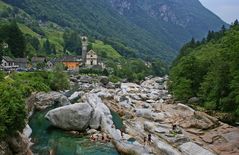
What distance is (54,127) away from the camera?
62875 mm

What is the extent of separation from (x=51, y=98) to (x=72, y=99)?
11.5 metres

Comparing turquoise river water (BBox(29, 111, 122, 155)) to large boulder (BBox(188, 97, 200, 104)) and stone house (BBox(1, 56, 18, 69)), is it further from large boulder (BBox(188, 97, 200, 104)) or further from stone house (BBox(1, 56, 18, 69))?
stone house (BBox(1, 56, 18, 69))

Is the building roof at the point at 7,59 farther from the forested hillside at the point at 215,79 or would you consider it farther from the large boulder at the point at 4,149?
the large boulder at the point at 4,149

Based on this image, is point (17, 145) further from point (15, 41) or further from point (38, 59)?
point (38, 59)

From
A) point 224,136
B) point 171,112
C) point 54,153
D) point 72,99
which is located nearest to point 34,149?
point 54,153

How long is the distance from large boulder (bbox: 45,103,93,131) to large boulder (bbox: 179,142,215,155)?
17.3 meters

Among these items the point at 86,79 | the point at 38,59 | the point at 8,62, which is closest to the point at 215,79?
the point at 8,62

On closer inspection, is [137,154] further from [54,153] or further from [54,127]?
[54,127]

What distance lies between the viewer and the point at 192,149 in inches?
1901

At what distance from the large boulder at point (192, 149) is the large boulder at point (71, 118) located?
17.3m

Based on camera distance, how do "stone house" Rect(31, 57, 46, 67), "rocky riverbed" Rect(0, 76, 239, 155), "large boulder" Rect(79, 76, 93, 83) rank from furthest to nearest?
"stone house" Rect(31, 57, 46, 67)
"large boulder" Rect(79, 76, 93, 83)
"rocky riverbed" Rect(0, 76, 239, 155)

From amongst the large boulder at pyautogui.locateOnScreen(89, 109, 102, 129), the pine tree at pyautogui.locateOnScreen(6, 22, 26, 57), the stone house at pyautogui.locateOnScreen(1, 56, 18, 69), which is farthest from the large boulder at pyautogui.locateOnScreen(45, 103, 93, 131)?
the pine tree at pyautogui.locateOnScreen(6, 22, 26, 57)

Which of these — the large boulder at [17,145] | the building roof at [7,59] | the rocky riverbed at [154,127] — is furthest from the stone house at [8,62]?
the large boulder at [17,145]

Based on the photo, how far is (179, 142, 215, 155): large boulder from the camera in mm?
47031
